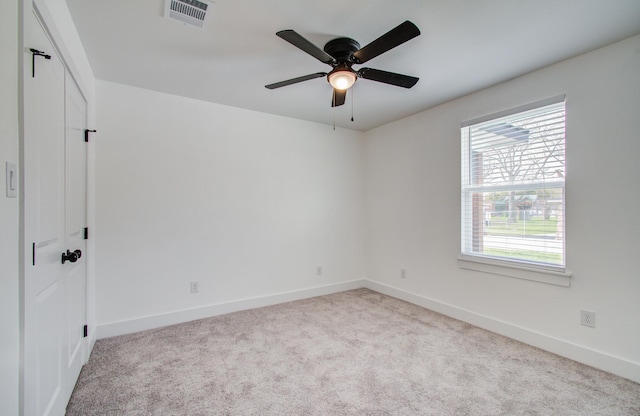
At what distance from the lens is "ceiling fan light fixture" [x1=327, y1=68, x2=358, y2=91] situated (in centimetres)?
205

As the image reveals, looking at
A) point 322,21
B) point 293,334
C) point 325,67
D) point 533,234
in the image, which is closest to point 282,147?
point 325,67

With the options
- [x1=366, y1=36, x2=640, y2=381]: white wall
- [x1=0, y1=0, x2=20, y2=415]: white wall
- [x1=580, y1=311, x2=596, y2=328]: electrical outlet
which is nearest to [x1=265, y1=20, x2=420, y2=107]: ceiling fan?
[x1=0, y1=0, x2=20, y2=415]: white wall

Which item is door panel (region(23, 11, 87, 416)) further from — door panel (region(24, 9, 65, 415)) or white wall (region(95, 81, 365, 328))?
white wall (region(95, 81, 365, 328))

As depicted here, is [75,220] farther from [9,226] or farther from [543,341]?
[543,341]

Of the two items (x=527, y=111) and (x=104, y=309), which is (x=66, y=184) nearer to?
(x=104, y=309)

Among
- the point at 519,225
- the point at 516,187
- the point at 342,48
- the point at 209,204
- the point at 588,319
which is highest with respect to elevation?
the point at 342,48

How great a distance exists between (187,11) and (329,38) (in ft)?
3.15

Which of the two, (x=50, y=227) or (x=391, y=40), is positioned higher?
(x=391, y=40)

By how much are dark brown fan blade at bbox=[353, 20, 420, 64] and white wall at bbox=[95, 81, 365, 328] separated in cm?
207

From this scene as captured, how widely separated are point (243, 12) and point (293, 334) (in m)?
2.74

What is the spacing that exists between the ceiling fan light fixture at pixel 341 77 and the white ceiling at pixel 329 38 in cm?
27

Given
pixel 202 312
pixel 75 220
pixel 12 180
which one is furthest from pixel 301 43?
pixel 202 312

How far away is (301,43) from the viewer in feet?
5.62

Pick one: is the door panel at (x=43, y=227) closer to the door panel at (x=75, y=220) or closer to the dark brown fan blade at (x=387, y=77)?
the door panel at (x=75, y=220)
